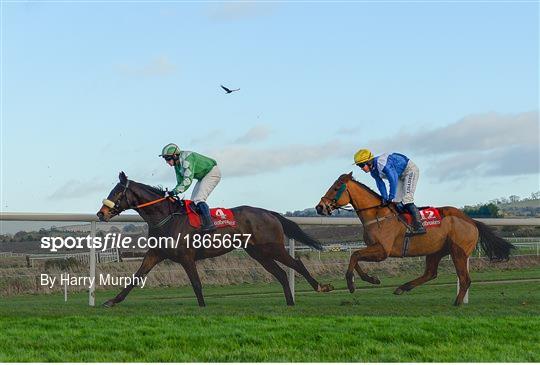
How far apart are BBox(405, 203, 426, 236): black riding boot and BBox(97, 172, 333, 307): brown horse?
4.46 feet

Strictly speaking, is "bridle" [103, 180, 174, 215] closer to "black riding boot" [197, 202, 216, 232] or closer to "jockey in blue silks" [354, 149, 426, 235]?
"black riding boot" [197, 202, 216, 232]

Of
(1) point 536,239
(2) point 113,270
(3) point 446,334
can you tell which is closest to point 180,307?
(2) point 113,270

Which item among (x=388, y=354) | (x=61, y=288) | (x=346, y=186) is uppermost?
A: (x=346, y=186)

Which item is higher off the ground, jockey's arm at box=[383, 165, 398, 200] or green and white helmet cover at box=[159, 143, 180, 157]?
green and white helmet cover at box=[159, 143, 180, 157]

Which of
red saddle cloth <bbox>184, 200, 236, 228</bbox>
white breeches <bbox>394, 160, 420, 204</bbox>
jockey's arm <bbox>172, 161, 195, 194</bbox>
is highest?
jockey's arm <bbox>172, 161, 195, 194</bbox>

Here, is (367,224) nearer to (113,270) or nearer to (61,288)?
(113,270)

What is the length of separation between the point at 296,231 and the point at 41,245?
3.49 m

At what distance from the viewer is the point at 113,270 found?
12.3m

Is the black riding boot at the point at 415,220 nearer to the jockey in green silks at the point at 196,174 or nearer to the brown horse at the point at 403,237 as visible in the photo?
the brown horse at the point at 403,237

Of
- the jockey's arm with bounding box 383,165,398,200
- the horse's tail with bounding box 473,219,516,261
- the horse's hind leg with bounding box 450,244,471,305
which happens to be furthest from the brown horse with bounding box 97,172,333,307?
the horse's tail with bounding box 473,219,516,261

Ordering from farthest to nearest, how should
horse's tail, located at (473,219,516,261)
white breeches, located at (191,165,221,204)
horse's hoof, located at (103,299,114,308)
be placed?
1. horse's tail, located at (473,219,516,261)
2. white breeches, located at (191,165,221,204)
3. horse's hoof, located at (103,299,114,308)

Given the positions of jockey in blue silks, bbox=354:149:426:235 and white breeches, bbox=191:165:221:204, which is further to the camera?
jockey in blue silks, bbox=354:149:426:235

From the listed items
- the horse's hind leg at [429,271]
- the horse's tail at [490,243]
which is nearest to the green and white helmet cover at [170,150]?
the horse's hind leg at [429,271]

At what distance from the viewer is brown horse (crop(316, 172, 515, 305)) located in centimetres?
1217
